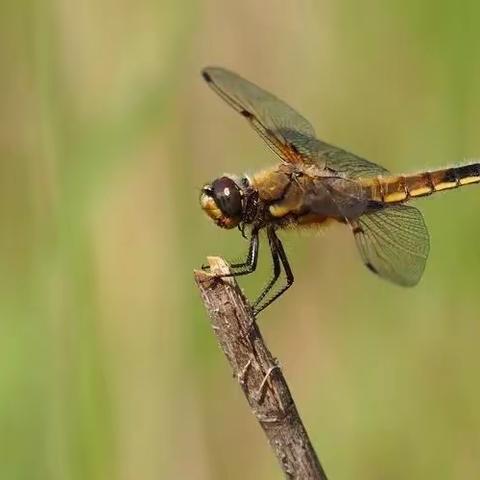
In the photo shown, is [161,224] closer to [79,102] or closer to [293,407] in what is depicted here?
[79,102]

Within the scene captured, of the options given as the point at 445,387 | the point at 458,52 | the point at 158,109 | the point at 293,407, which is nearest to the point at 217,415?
the point at 445,387

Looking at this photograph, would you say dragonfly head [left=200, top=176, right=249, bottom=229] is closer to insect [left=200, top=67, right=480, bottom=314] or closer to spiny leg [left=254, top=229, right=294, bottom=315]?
insect [left=200, top=67, right=480, bottom=314]

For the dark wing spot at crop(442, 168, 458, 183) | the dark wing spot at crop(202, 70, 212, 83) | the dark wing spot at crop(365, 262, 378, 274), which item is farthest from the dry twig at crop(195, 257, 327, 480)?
Answer: the dark wing spot at crop(442, 168, 458, 183)

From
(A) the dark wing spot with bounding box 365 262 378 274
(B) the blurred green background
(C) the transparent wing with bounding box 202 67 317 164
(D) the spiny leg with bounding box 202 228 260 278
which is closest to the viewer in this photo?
(A) the dark wing spot with bounding box 365 262 378 274

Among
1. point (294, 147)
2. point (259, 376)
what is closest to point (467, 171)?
point (294, 147)

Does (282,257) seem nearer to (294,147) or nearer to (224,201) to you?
(224,201)

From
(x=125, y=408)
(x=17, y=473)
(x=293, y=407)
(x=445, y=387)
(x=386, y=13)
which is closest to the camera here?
(x=293, y=407)

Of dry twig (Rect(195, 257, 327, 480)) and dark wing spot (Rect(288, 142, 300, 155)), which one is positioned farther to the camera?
dark wing spot (Rect(288, 142, 300, 155))
